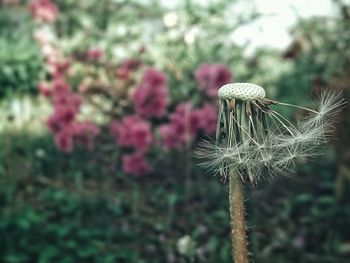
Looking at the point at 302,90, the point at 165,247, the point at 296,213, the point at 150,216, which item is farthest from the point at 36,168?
the point at 302,90

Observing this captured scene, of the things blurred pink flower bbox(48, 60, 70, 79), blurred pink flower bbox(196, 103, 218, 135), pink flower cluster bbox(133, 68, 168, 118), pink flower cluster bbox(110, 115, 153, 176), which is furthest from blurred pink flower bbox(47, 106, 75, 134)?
blurred pink flower bbox(48, 60, 70, 79)

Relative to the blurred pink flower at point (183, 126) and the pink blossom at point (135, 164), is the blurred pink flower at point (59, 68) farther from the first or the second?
the blurred pink flower at point (183, 126)

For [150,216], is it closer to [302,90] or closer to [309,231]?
[309,231]

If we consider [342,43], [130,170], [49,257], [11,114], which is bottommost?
[49,257]

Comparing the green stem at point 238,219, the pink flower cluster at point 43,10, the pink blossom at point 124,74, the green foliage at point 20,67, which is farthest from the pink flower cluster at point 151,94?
the pink flower cluster at point 43,10

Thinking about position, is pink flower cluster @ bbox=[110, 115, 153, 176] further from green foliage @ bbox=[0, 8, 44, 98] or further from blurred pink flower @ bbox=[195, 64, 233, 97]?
green foliage @ bbox=[0, 8, 44, 98]

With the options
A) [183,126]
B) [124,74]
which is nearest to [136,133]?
[183,126]

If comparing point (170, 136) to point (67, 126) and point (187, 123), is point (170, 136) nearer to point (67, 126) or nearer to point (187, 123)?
point (187, 123)
